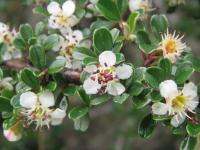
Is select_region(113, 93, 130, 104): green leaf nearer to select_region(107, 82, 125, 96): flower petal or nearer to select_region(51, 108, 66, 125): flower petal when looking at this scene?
select_region(107, 82, 125, 96): flower petal

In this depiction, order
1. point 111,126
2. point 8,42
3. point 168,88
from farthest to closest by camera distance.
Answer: point 111,126 < point 8,42 < point 168,88

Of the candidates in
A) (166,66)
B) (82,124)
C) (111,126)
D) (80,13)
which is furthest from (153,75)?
(111,126)

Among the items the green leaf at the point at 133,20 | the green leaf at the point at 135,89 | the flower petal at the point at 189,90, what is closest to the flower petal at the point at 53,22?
the green leaf at the point at 133,20

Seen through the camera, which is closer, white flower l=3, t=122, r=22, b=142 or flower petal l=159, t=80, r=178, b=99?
flower petal l=159, t=80, r=178, b=99

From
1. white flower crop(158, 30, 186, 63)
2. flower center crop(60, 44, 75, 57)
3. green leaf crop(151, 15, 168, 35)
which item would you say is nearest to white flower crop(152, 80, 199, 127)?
white flower crop(158, 30, 186, 63)

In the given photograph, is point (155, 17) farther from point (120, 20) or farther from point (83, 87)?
point (83, 87)

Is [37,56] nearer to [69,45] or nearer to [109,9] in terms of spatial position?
[69,45]

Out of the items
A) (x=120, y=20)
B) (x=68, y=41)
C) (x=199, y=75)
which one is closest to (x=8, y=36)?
(x=68, y=41)
